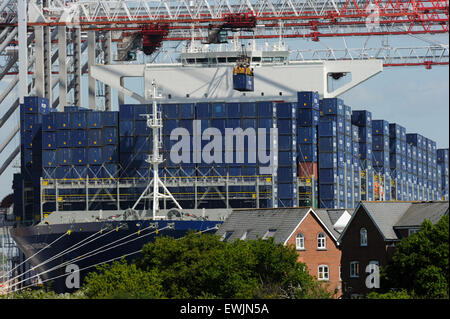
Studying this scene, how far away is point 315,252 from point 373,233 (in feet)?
30.3

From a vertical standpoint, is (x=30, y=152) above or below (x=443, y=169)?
below

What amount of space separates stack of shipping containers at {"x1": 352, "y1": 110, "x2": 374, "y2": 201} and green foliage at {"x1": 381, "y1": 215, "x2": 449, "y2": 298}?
224 ft

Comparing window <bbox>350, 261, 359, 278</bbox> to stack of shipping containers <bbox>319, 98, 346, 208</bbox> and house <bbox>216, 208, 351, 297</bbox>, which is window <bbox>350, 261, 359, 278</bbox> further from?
stack of shipping containers <bbox>319, 98, 346, 208</bbox>

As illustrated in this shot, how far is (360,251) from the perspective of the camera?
7050 centimetres

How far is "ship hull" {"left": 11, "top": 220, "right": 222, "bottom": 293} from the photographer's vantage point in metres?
98.4

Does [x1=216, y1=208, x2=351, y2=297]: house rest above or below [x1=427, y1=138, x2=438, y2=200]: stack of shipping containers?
below

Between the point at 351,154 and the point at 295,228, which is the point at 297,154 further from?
the point at 295,228

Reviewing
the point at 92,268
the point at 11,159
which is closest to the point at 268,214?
the point at 92,268

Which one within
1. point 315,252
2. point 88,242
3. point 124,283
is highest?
point 88,242

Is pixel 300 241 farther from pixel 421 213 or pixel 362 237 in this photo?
pixel 421 213

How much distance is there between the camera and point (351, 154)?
125 m

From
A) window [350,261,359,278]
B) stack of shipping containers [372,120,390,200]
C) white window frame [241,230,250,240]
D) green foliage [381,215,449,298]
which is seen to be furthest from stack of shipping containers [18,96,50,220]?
green foliage [381,215,449,298]

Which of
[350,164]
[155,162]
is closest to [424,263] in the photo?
[155,162]
